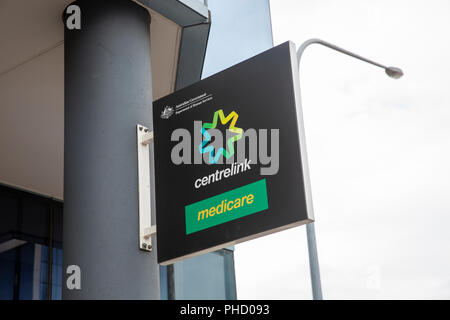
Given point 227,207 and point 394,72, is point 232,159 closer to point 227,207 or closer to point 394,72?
point 227,207

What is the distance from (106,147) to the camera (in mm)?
7094

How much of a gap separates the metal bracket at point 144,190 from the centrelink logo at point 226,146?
560 mm

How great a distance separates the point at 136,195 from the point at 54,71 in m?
2.75

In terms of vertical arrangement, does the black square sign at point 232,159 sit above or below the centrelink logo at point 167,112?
below

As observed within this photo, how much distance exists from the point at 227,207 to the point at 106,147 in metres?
1.79

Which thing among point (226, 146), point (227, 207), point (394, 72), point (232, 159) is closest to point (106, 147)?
point (226, 146)

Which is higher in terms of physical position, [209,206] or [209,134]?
[209,134]

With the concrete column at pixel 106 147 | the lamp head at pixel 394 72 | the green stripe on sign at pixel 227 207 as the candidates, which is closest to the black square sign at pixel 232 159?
the green stripe on sign at pixel 227 207

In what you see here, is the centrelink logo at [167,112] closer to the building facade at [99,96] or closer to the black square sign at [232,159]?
the black square sign at [232,159]

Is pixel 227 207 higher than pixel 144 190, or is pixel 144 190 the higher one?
pixel 144 190

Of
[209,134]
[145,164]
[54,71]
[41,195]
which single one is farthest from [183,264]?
[209,134]

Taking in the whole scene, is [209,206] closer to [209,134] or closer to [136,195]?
[209,134]

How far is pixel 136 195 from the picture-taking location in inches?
275

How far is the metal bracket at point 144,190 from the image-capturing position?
676cm
